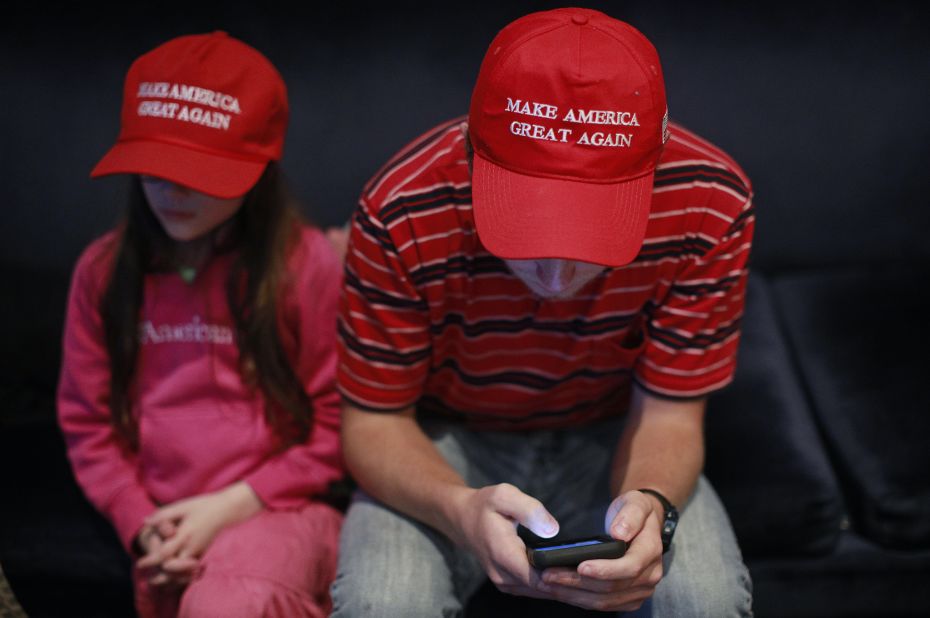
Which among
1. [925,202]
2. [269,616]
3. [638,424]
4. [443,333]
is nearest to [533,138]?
[443,333]

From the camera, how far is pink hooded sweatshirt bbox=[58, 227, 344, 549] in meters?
1.30

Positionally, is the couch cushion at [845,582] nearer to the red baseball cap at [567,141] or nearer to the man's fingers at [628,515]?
the man's fingers at [628,515]

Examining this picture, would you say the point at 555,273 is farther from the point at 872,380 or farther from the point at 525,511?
the point at 872,380

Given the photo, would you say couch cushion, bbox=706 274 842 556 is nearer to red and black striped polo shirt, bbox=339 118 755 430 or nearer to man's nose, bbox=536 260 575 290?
red and black striped polo shirt, bbox=339 118 755 430

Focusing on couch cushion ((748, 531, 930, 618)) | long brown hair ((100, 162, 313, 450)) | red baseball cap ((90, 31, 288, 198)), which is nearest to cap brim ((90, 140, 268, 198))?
red baseball cap ((90, 31, 288, 198))

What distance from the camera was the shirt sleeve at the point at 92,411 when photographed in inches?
51.5

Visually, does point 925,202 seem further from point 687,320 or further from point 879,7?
point 687,320

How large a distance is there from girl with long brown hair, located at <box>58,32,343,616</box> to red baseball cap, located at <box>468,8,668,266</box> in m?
0.42

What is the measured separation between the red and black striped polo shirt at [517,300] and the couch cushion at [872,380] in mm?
389

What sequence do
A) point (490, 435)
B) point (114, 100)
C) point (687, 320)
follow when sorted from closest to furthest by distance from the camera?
1. point (687, 320)
2. point (490, 435)
3. point (114, 100)

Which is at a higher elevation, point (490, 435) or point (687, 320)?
point (687, 320)

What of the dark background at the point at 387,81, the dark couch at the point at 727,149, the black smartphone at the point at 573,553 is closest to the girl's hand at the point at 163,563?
the dark couch at the point at 727,149

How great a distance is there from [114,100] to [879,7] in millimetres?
1394

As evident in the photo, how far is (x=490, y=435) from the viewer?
1302mm
